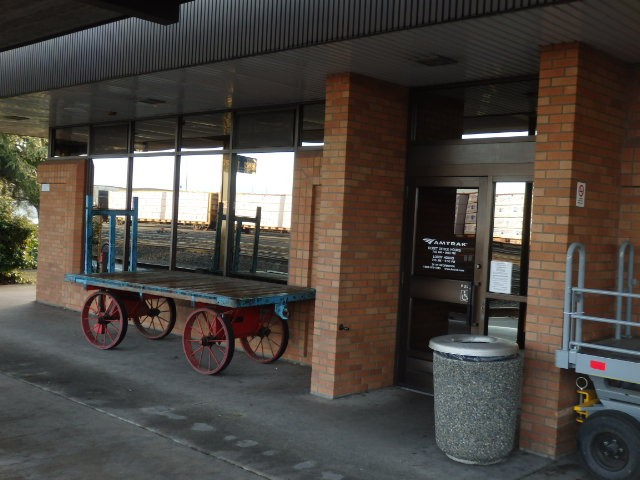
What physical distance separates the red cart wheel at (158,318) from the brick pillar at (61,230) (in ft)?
7.34

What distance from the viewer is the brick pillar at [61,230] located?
12297 mm

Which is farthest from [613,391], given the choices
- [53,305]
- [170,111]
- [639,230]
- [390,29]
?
[53,305]

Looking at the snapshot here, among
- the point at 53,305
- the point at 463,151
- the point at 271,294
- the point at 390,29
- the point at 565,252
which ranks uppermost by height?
the point at 390,29

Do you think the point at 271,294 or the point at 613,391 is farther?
the point at 271,294

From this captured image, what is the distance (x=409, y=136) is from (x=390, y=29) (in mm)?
2399

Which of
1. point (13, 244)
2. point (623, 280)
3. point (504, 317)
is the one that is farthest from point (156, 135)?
point (623, 280)

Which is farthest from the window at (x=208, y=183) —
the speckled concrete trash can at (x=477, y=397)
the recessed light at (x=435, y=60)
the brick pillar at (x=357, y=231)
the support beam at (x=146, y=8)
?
the speckled concrete trash can at (x=477, y=397)

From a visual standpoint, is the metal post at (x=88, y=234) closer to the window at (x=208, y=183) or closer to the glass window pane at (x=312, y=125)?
the window at (x=208, y=183)

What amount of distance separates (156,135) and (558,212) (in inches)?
290

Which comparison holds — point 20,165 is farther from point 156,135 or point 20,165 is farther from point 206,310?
point 206,310

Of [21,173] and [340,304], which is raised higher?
[21,173]

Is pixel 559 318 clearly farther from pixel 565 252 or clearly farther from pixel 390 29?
pixel 390 29

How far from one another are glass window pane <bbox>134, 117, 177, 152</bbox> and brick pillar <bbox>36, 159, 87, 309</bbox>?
153 cm

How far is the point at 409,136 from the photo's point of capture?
24.9 ft
